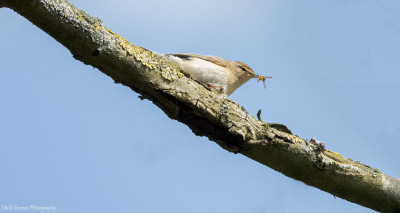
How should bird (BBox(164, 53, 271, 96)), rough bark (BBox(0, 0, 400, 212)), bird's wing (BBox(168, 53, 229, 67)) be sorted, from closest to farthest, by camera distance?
rough bark (BBox(0, 0, 400, 212)) → bird (BBox(164, 53, 271, 96)) → bird's wing (BBox(168, 53, 229, 67))

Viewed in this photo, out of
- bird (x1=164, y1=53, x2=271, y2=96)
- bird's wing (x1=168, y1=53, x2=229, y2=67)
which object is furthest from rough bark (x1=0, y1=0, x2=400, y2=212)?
bird's wing (x1=168, y1=53, x2=229, y2=67)

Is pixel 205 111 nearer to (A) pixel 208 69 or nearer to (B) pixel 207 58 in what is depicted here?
(A) pixel 208 69

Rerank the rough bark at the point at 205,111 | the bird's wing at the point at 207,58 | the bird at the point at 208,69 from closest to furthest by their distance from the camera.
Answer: the rough bark at the point at 205,111
the bird at the point at 208,69
the bird's wing at the point at 207,58

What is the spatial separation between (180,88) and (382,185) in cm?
249

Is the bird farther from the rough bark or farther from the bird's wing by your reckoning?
the rough bark

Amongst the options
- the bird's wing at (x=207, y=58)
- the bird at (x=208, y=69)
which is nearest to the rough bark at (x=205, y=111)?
the bird at (x=208, y=69)

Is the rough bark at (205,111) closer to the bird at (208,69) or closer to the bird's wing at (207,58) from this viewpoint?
the bird at (208,69)

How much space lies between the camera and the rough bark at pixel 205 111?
360 cm

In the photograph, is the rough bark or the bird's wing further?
the bird's wing

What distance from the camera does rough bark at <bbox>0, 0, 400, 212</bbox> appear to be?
11.8ft

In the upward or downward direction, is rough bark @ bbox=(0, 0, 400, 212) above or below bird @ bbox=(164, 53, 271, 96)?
below

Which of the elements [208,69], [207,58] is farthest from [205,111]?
[207,58]

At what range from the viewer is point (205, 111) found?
421 centimetres

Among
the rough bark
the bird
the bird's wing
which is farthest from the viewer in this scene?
the bird's wing
